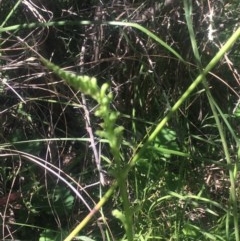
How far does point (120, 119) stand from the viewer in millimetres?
1431

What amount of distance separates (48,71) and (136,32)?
0.77 ft

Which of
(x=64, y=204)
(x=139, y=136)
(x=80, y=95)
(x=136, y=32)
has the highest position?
(x=136, y=32)

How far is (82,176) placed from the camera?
135 centimetres

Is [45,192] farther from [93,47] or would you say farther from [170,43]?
[170,43]

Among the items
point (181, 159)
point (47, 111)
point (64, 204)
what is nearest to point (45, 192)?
point (64, 204)

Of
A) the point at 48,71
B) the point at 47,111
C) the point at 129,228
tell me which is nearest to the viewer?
the point at 129,228

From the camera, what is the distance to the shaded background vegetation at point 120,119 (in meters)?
1.31

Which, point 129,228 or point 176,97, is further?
point 176,97

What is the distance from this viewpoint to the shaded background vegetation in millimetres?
1308

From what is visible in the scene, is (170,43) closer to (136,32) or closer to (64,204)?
(136,32)

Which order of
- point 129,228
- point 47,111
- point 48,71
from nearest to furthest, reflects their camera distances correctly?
point 129,228 → point 48,71 → point 47,111

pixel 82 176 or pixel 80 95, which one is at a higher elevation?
pixel 80 95

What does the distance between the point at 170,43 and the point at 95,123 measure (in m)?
0.29

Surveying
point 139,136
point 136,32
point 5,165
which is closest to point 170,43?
point 136,32
